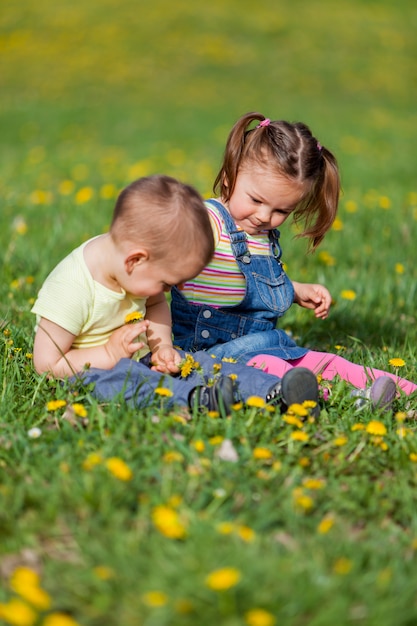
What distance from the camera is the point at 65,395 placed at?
267 cm

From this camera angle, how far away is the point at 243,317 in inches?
128

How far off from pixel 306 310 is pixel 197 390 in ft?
5.25

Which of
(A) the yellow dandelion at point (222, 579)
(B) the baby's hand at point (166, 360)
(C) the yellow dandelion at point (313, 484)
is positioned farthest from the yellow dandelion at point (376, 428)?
(A) the yellow dandelion at point (222, 579)

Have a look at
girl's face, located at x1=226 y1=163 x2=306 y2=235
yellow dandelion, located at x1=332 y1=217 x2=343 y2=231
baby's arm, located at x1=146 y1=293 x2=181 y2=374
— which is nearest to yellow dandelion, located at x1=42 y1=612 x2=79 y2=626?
baby's arm, located at x1=146 y1=293 x2=181 y2=374

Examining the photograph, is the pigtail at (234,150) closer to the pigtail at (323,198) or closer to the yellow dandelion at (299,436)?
the pigtail at (323,198)

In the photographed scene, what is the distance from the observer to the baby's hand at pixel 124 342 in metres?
2.76

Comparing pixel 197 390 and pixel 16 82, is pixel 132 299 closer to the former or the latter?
pixel 197 390

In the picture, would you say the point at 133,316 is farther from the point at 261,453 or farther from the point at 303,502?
the point at 303,502

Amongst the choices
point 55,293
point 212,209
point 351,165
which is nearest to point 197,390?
point 55,293

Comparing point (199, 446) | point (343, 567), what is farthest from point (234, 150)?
point (343, 567)

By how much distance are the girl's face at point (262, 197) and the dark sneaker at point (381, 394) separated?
0.78m

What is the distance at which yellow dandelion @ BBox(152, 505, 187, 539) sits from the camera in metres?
1.82

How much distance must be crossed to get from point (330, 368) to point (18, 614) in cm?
186

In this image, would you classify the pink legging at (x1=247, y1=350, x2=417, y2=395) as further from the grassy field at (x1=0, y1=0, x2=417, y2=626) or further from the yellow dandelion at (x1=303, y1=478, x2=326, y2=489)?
the yellow dandelion at (x1=303, y1=478, x2=326, y2=489)
